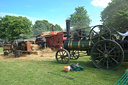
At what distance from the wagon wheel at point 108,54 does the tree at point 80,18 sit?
4077 cm

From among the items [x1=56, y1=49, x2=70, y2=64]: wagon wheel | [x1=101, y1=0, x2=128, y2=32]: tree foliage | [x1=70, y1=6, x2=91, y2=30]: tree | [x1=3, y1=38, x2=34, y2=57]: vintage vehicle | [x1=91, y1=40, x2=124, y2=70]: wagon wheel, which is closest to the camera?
[x1=91, y1=40, x2=124, y2=70]: wagon wheel

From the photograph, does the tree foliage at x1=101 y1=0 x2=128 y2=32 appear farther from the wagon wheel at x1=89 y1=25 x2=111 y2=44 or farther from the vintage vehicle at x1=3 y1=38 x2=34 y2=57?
the vintage vehicle at x1=3 y1=38 x2=34 y2=57

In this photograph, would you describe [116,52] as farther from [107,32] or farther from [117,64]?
[107,32]

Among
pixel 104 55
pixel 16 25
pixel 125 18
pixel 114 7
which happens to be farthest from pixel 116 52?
pixel 16 25

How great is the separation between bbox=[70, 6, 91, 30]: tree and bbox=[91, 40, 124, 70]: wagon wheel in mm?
40774

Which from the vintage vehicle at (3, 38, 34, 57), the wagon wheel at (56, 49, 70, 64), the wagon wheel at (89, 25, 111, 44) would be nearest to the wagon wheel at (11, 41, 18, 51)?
the vintage vehicle at (3, 38, 34, 57)

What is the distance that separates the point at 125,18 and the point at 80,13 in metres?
40.4

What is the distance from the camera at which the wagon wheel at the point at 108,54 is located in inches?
167

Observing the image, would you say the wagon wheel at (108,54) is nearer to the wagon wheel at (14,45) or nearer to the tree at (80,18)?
the wagon wheel at (14,45)

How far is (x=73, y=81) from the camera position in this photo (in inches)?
136

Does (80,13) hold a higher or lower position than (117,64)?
higher

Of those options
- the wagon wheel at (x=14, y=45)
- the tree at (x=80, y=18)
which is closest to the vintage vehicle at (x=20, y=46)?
the wagon wheel at (x=14, y=45)

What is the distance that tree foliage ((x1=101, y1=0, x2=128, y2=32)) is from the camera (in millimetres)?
14008

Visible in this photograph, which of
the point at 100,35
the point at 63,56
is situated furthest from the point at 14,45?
the point at 100,35
